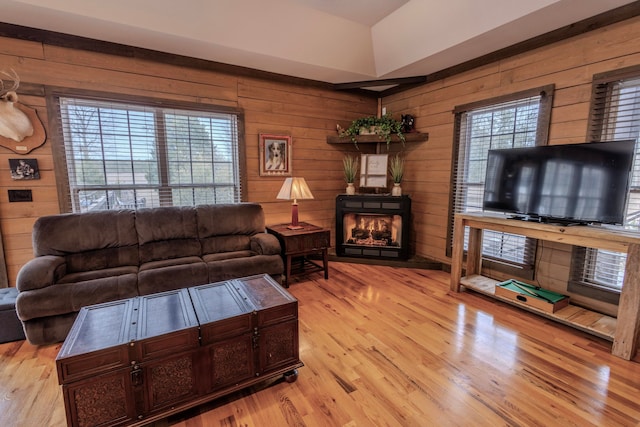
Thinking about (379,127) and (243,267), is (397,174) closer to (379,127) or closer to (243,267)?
(379,127)

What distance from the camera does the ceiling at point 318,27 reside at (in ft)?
8.18

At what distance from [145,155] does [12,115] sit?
106 centimetres

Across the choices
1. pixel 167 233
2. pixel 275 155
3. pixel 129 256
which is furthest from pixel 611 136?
pixel 129 256

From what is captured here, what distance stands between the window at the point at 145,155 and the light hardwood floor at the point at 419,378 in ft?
5.28

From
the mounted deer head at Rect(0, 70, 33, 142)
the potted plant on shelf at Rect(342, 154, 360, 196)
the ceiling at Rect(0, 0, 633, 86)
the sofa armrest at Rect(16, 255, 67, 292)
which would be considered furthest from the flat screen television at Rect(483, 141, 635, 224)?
the mounted deer head at Rect(0, 70, 33, 142)

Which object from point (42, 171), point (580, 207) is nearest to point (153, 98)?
point (42, 171)

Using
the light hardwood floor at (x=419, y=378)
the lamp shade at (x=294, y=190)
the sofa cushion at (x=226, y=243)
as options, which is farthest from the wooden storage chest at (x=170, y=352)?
the lamp shade at (x=294, y=190)

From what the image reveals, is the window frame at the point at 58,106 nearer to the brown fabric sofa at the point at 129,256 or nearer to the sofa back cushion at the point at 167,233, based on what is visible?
the brown fabric sofa at the point at 129,256

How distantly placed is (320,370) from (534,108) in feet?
10.6

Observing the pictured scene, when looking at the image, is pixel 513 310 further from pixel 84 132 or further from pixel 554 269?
pixel 84 132

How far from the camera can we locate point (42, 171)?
288 centimetres

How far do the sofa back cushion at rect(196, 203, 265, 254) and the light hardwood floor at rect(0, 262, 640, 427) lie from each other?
1165 mm

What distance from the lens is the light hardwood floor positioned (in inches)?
64.0

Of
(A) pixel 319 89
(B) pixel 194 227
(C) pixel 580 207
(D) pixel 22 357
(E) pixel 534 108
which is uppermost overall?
(A) pixel 319 89
